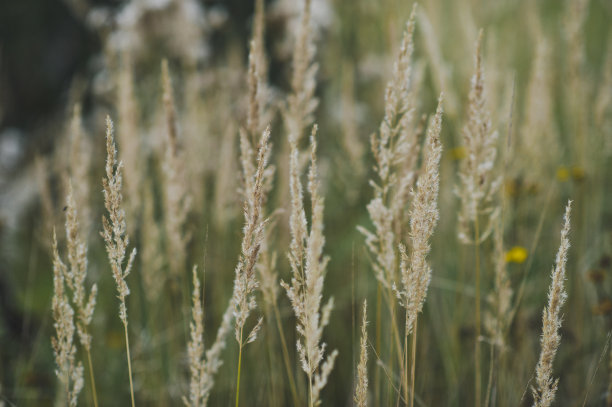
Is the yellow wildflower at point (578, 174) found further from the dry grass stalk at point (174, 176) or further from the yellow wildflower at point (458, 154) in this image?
the dry grass stalk at point (174, 176)

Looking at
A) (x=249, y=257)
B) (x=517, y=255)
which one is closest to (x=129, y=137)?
(x=249, y=257)

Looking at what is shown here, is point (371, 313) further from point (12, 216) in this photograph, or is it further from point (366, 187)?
point (12, 216)

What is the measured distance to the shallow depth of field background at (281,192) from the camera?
135 cm

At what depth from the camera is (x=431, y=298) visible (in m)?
1.65

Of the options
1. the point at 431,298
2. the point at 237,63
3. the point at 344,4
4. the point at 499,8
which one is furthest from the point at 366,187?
the point at 499,8

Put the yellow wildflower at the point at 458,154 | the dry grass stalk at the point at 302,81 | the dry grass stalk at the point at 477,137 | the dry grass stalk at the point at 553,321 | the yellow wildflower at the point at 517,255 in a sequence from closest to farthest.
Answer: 1. the dry grass stalk at the point at 553,321
2. the dry grass stalk at the point at 477,137
3. the dry grass stalk at the point at 302,81
4. the yellow wildflower at the point at 517,255
5. the yellow wildflower at the point at 458,154

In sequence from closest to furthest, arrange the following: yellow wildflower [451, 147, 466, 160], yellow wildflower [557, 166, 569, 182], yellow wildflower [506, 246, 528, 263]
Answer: yellow wildflower [506, 246, 528, 263] → yellow wildflower [557, 166, 569, 182] → yellow wildflower [451, 147, 466, 160]

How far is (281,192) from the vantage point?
5.09 feet

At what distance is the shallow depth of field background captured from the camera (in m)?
1.35

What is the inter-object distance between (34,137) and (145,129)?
763 mm

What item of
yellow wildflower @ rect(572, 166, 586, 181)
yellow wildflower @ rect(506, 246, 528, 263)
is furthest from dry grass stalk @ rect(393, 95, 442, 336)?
yellow wildflower @ rect(572, 166, 586, 181)

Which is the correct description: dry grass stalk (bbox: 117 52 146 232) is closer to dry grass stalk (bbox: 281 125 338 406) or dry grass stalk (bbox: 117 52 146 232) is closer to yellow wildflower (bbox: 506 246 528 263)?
dry grass stalk (bbox: 281 125 338 406)

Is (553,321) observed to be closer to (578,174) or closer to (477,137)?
(477,137)

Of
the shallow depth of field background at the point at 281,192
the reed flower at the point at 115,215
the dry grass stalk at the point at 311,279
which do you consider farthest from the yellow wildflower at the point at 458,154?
the reed flower at the point at 115,215
